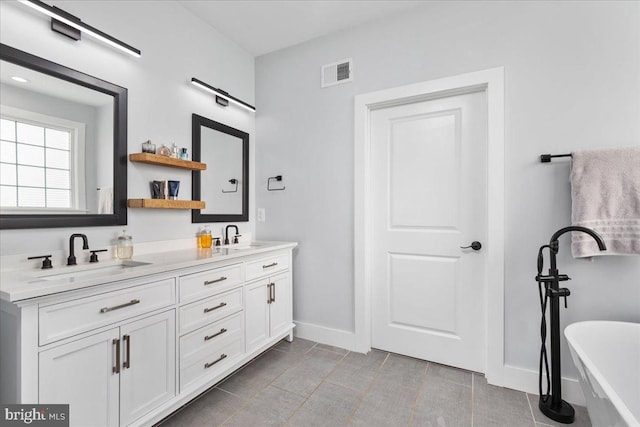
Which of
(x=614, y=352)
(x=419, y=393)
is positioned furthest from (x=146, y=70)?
(x=614, y=352)

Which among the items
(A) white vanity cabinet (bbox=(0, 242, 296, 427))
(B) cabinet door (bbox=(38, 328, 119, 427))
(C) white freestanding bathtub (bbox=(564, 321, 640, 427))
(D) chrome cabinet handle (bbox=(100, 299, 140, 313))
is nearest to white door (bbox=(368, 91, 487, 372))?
(C) white freestanding bathtub (bbox=(564, 321, 640, 427))

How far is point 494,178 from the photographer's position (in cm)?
211

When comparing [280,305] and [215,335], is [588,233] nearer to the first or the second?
[280,305]

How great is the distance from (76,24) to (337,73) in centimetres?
181

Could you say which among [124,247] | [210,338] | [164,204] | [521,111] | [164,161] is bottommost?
[210,338]

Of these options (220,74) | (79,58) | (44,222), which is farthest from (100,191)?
(220,74)

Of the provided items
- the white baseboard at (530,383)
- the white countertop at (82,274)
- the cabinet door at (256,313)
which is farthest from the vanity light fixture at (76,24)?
the white baseboard at (530,383)

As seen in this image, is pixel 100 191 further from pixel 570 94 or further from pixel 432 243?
pixel 570 94

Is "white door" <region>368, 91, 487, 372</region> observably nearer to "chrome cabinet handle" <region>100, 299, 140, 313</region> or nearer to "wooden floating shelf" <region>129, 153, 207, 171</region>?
"wooden floating shelf" <region>129, 153, 207, 171</region>

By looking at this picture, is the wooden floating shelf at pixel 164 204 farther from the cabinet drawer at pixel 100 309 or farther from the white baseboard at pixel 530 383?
the white baseboard at pixel 530 383

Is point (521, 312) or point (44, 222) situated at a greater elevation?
point (44, 222)

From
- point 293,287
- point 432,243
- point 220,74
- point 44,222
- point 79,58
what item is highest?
point 220,74

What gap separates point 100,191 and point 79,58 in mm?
776

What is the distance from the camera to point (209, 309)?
193 cm
